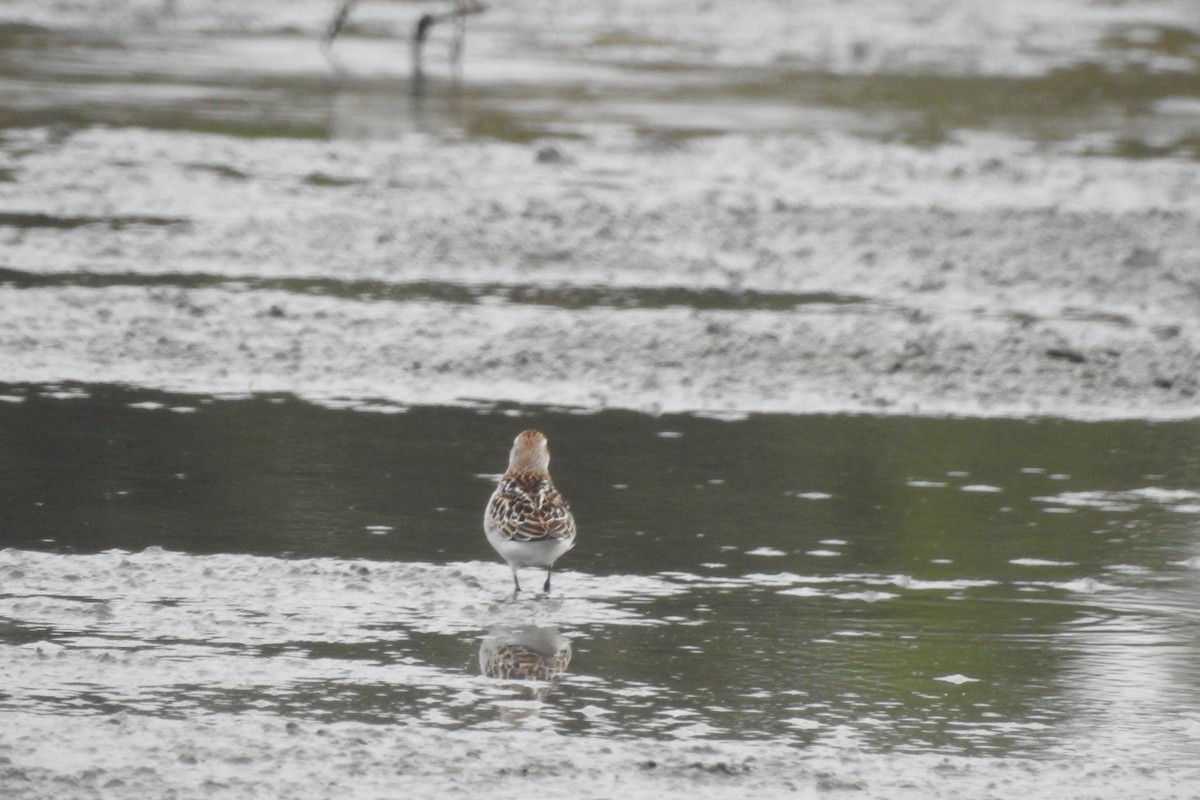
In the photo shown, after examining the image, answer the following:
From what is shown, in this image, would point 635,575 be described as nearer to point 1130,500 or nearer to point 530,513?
point 530,513

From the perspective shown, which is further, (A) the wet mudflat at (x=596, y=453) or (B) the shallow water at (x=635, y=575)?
(B) the shallow water at (x=635, y=575)

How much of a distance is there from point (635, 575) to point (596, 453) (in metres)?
1.76

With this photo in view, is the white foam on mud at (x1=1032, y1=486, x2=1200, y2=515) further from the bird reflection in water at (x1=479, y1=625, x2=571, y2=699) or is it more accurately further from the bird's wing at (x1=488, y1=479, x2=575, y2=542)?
the bird reflection in water at (x1=479, y1=625, x2=571, y2=699)

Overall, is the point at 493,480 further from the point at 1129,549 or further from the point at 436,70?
the point at 436,70

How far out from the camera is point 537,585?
7.91m

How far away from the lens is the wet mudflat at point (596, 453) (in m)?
6.31

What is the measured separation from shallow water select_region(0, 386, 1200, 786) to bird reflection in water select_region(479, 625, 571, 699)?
3cm

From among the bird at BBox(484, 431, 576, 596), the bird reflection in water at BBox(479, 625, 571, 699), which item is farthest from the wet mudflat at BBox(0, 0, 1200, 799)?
the bird at BBox(484, 431, 576, 596)

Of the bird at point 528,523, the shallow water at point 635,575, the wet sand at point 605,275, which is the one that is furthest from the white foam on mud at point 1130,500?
the bird at point 528,523

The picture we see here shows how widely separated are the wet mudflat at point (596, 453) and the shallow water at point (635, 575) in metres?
0.02

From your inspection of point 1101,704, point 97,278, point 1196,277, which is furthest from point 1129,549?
point 97,278

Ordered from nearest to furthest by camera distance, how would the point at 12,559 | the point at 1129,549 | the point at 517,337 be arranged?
the point at 12,559 < the point at 1129,549 < the point at 517,337

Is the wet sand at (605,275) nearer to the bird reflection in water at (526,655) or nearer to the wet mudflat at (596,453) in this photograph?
the wet mudflat at (596,453)

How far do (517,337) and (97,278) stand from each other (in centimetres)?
277
